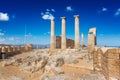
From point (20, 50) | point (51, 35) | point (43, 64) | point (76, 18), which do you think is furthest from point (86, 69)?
point (20, 50)

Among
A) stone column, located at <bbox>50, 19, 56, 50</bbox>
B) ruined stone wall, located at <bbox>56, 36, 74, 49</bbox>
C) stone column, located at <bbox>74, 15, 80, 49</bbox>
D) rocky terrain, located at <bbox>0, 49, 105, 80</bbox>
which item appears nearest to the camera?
rocky terrain, located at <bbox>0, 49, 105, 80</bbox>

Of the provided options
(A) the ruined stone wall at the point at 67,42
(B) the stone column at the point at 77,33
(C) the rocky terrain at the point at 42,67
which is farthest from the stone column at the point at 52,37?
(C) the rocky terrain at the point at 42,67

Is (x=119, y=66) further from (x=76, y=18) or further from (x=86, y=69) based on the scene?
(x=76, y=18)

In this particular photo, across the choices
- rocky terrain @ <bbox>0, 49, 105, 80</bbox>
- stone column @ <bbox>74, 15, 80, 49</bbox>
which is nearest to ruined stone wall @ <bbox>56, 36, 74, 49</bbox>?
stone column @ <bbox>74, 15, 80, 49</bbox>

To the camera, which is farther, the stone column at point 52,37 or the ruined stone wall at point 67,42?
the ruined stone wall at point 67,42

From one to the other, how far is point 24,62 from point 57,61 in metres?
5.19

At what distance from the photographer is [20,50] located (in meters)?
41.0

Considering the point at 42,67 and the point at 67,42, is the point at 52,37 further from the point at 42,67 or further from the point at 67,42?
the point at 42,67

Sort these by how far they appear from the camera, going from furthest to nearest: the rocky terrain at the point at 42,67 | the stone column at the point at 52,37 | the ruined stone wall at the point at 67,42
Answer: the ruined stone wall at the point at 67,42
the stone column at the point at 52,37
the rocky terrain at the point at 42,67

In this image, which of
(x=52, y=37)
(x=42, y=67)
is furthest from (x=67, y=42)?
(x=42, y=67)

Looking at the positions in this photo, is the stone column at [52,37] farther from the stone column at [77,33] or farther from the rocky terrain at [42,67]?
the rocky terrain at [42,67]

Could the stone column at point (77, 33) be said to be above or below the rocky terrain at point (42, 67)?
above

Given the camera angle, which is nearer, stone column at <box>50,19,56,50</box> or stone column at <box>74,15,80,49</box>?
stone column at <box>74,15,80,49</box>

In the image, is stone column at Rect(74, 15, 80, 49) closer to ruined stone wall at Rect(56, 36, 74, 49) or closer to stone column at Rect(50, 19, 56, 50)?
stone column at Rect(50, 19, 56, 50)
